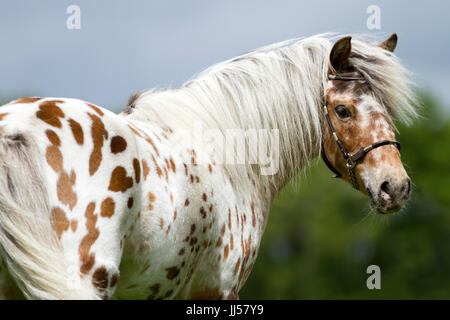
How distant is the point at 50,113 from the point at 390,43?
3787 millimetres

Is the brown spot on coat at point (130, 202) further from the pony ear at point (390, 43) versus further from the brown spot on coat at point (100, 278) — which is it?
the pony ear at point (390, 43)

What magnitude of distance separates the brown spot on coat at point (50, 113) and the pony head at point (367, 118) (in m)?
2.73

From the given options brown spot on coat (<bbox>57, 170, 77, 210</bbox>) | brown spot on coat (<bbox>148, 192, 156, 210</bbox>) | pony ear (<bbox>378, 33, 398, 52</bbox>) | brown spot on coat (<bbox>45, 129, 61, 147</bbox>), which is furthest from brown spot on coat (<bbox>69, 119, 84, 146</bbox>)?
pony ear (<bbox>378, 33, 398, 52</bbox>)

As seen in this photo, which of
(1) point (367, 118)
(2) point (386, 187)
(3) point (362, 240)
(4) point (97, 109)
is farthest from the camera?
(3) point (362, 240)

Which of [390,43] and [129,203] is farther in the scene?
[390,43]

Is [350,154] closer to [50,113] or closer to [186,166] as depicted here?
[186,166]

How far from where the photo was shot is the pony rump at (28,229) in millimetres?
3342

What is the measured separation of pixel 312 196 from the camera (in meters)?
44.6

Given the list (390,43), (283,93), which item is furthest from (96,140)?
(390,43)

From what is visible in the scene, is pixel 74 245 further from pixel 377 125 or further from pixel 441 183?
pixel 441 183

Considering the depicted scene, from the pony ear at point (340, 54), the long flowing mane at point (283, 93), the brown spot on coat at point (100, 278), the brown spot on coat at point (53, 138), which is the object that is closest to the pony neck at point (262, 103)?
the long flowing mane at point (283, 93)

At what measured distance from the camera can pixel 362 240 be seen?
42125mm

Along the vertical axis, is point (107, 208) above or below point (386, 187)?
above
